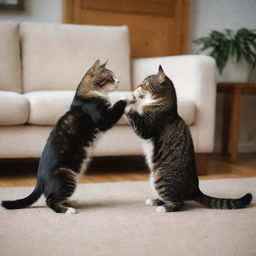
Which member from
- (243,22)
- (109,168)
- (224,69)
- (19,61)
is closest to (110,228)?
(109,168)

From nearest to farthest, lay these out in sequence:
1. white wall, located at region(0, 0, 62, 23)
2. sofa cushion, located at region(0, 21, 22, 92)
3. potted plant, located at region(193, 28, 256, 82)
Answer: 1. sofa cushion, located at region(0, 21, 22, 92)
2. white wall, located at region(0, 0, 62, 23)
3. potted plant, located at region(193, 28, 256, 82)

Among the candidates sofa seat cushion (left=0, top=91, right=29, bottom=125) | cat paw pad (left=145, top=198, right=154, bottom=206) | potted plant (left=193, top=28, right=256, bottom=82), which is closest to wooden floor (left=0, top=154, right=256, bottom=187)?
sofa seat cushion (left=0, top=91, right=29, bottom=125)

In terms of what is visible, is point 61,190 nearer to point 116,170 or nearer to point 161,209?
point 161,209

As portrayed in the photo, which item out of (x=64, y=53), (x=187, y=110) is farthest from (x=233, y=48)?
(x=64, y=53)

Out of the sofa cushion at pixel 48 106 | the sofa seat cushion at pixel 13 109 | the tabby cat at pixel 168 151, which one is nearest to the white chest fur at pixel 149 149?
the tabby cat at pixel 168 151

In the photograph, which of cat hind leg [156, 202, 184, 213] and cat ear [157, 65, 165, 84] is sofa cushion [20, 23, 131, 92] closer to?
cat ear [157, 65, 165, 84]

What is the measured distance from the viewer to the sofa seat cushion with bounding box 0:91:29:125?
236 centimetres

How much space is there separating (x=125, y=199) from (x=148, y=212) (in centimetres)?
27

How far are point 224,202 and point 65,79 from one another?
64.5 inches

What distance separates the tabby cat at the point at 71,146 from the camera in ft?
5.96

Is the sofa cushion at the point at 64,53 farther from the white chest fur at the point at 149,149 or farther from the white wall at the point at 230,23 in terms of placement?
the white chest fur at the point at 149,149

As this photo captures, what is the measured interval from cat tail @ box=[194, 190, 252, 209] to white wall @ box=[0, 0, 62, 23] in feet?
7.06

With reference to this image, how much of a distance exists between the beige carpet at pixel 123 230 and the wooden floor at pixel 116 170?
444 millimetres

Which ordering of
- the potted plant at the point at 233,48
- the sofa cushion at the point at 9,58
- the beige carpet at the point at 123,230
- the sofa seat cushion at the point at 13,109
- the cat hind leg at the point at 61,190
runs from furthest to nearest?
1. the potted plant at the point at 233,48
2. the sofa cushion at the point at 9,58
3. the sofa seat cushion at the point at 13,109
4. the cat hind leg at the point at 61,190
5. the beige carpet at the point at 123,230
